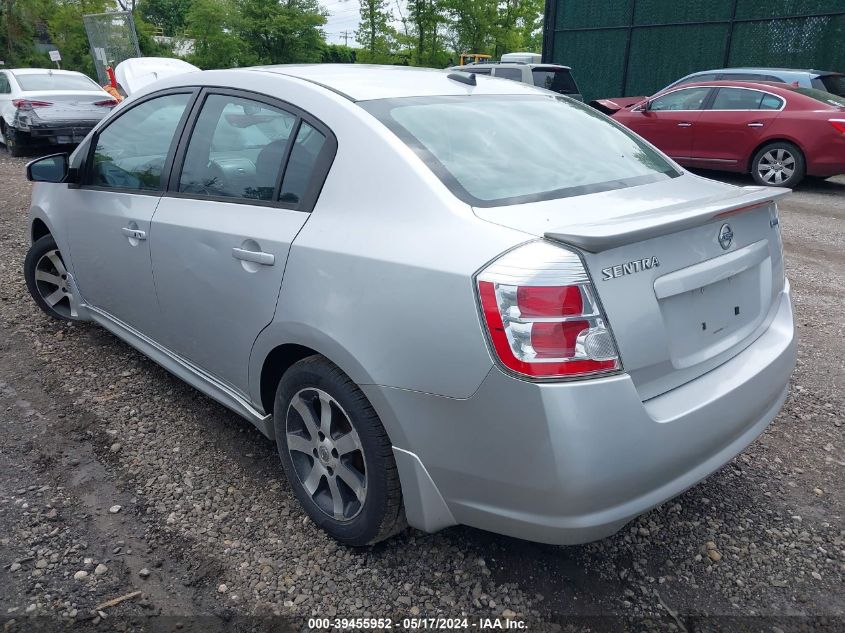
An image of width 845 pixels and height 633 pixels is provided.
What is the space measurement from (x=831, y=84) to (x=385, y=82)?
11022 mm

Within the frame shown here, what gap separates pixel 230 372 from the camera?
2846mm

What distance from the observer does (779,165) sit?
9609 millimetres

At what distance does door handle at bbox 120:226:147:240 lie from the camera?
10.3 feet

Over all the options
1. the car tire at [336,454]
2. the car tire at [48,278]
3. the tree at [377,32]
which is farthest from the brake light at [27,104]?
the tree at [377,32]

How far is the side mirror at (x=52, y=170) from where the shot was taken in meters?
3.75

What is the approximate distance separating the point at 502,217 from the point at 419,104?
800 mm

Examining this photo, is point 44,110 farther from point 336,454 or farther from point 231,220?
point 336,454

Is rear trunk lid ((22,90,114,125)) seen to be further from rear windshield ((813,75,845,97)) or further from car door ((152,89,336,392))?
rear windshield ((813,75,845,97))

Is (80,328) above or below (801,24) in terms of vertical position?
below

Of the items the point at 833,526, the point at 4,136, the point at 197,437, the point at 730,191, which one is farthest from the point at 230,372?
the point at 4,136

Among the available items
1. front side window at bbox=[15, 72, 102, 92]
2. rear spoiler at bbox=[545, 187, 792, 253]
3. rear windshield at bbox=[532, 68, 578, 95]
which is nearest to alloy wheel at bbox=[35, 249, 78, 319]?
rear spoiler at bbox=[545, 187, 792, 253]

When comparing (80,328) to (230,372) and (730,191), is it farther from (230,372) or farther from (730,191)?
(730,191)

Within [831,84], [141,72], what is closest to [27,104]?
[141,72]

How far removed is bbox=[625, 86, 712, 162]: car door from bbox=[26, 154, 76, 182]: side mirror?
29.9 ft
